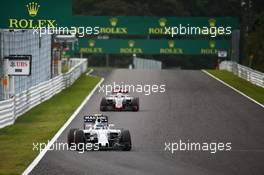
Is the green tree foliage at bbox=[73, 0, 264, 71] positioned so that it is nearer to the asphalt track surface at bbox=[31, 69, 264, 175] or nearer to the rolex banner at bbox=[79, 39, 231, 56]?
the rolex banner at bbox=[79, 39, 231, 56]

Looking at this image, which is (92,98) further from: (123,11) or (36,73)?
(123,11)

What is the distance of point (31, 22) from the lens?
35156 mm

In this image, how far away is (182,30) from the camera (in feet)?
272

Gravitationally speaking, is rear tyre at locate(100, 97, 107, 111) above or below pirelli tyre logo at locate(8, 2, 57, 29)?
below

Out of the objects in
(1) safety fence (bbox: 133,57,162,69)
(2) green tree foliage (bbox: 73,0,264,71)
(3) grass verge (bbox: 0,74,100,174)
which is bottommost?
(3) grass verge (bbox: 0,74,100,174)

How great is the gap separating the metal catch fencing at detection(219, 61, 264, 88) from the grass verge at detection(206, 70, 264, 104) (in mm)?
384

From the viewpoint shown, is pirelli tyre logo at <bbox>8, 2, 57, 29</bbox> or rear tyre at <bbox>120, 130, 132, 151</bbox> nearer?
rear tyre at <bbox>120, 130, 132, 151</bbox>

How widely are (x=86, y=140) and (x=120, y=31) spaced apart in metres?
58.3

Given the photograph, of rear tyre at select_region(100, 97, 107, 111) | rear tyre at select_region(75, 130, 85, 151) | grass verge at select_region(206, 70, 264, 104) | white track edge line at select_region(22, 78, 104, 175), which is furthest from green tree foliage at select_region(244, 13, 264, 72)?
rear tyre at select_region(75, 130, 85, 151)

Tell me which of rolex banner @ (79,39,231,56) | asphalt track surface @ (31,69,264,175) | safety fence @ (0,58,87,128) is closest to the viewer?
asphalt track surface @ (31,69,264,175)

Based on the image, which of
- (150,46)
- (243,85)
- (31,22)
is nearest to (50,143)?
(31,22)

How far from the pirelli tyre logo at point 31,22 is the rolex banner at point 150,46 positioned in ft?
154

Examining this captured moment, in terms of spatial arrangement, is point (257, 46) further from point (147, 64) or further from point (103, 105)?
point (103, 105)

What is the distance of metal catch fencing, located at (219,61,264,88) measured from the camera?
5392 centimetres
